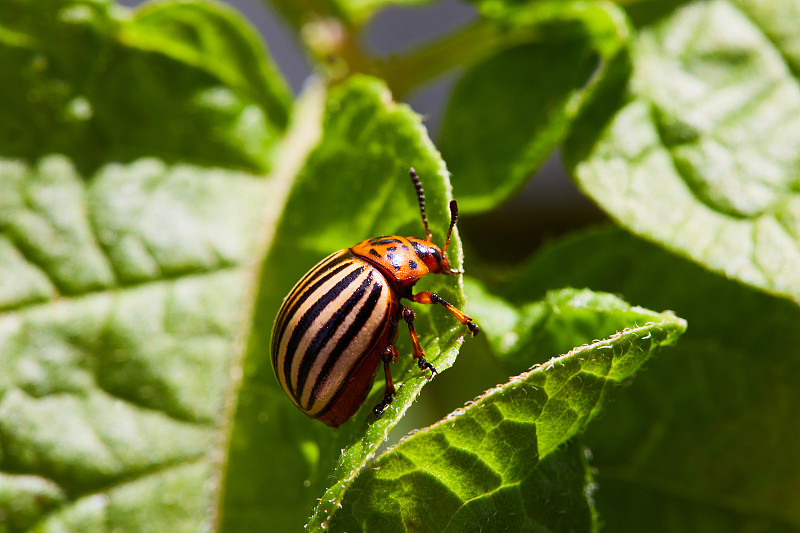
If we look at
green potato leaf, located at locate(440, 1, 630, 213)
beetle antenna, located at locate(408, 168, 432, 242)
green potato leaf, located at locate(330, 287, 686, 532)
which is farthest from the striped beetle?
green potato leaf, located at locate(440, 1, 630, 213)

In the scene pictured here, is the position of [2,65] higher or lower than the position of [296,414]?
higher

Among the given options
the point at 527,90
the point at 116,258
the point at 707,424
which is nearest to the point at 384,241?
the point at 527,90

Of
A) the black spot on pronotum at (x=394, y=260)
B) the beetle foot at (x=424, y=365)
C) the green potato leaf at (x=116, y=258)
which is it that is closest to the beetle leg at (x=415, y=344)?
the beetle foot at (x=424, y=365)

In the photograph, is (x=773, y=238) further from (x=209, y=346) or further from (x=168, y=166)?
(x=168, y=166)

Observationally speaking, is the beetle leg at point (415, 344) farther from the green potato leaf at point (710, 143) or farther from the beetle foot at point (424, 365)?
the green potato leaf at point (710, 143)

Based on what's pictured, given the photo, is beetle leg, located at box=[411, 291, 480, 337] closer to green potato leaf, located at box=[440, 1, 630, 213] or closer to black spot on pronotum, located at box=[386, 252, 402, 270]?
black spot on pronotum, located at box=[386, 252, 402, 270]

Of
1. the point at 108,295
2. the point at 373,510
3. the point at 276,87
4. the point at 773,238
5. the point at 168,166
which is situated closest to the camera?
the point at 373,510

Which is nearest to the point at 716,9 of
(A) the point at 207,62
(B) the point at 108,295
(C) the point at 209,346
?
(A) the point at 207,62
